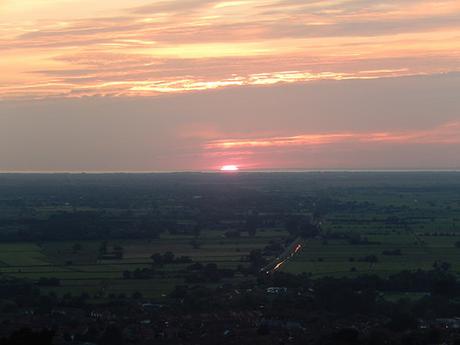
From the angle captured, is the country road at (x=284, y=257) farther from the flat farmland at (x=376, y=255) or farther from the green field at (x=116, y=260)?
the green field at (x=116, y=260)

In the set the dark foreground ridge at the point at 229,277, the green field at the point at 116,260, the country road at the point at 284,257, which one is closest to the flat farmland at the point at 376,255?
the dark foreground ridge at the point at 229,277

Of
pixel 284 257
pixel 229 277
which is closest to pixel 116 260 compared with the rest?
pixel 229 277

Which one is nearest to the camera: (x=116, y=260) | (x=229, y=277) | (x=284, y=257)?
(x=229, y=277)

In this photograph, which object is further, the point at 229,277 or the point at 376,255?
the point at 376,255

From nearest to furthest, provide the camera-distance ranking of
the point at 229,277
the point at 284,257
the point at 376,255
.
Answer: the point at 229,277, the point at 376,255, the point at 284,257

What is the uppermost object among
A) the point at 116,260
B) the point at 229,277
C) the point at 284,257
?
the point at 116,260

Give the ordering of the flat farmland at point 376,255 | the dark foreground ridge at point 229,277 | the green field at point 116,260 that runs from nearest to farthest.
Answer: the dark foreground ridge at point 229,277, the green field at point 116,260, the flat farmland at point 376,255

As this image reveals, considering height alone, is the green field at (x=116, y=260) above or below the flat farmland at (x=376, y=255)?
above

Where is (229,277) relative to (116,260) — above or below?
below

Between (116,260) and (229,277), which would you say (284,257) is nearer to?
(229,277)

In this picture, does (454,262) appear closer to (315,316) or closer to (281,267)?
(281,267)

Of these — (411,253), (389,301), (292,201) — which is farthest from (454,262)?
(292,201)

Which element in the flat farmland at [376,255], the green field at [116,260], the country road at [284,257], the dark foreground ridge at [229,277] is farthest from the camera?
the country road at [284,257]
